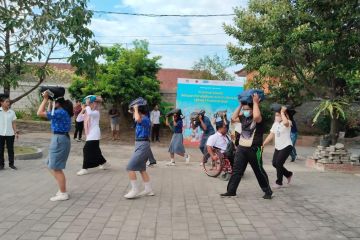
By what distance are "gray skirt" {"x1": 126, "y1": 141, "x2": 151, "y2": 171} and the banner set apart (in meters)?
9.60

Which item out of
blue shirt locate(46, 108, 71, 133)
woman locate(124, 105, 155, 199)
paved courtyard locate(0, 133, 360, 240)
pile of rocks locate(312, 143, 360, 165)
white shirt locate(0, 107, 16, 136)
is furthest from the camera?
pile of rocks locate(312, 143, 360, 165)

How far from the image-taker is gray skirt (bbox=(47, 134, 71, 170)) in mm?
7027

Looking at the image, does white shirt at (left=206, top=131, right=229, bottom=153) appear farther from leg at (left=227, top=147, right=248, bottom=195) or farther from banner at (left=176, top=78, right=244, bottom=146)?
banner at (left=176, top=78, right=244, bottom=146)

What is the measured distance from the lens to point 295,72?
12898mm

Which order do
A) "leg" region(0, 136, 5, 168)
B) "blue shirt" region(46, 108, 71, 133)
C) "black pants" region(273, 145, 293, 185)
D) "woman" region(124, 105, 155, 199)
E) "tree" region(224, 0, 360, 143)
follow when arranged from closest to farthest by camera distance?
"blue shirt" region(46, 108, 71, 133)
"woman" region(124, 105, 155, 199)
"black pants" region(273, 145, 293, 185)
"leg" region(0, 136, 5, 168)
"tree" region(224, 0, 360, 143)

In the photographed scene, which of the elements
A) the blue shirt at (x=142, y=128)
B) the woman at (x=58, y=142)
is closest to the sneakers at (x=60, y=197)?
the woman at (x=58, y=142)

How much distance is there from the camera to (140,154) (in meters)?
7.52

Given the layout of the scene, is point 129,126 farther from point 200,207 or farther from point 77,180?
point 200,207

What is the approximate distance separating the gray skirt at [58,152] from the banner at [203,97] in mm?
10186

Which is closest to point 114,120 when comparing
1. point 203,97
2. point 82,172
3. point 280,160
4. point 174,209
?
point 203,97

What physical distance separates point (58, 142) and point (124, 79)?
12267mm

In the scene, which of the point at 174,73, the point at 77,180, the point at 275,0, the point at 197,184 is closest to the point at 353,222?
the point at 197,184

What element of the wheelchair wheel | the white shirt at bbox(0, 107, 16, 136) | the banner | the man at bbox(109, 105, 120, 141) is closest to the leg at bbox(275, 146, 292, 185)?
the wheelchair wheel

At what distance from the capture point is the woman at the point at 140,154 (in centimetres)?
745
